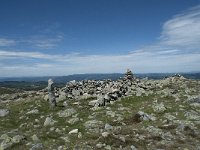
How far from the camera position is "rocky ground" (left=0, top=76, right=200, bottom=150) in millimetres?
23531

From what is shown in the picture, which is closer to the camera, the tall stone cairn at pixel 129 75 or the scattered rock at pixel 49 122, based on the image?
the scattered rock at pixel 49 122

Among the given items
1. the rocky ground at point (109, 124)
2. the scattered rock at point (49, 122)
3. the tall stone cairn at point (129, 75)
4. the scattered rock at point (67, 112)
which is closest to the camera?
the rocky ground at point (109, 124)

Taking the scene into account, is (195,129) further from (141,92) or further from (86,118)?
(141,92)

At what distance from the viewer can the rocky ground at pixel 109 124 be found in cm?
2353

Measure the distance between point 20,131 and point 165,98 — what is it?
21647 millimetres

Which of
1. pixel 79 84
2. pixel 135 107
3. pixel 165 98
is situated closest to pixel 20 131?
pixel 135 107

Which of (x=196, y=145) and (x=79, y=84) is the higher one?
(x=79, y=84)

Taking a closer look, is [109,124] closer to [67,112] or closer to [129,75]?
[67,112]

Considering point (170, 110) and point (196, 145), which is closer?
point (196, 145)

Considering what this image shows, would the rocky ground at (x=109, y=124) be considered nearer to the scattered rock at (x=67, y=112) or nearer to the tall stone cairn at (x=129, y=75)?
the scattered rock at (x=67, y=112)

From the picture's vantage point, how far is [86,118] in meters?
31.1

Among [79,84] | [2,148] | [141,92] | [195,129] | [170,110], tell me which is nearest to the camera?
[2,148]

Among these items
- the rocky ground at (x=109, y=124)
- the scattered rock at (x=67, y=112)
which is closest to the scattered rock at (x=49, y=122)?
the rocky ground at (x=109, y=124)


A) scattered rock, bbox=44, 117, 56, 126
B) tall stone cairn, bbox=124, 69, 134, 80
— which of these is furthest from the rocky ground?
tall stone cairn, bbox=124, 69, 134, 80
